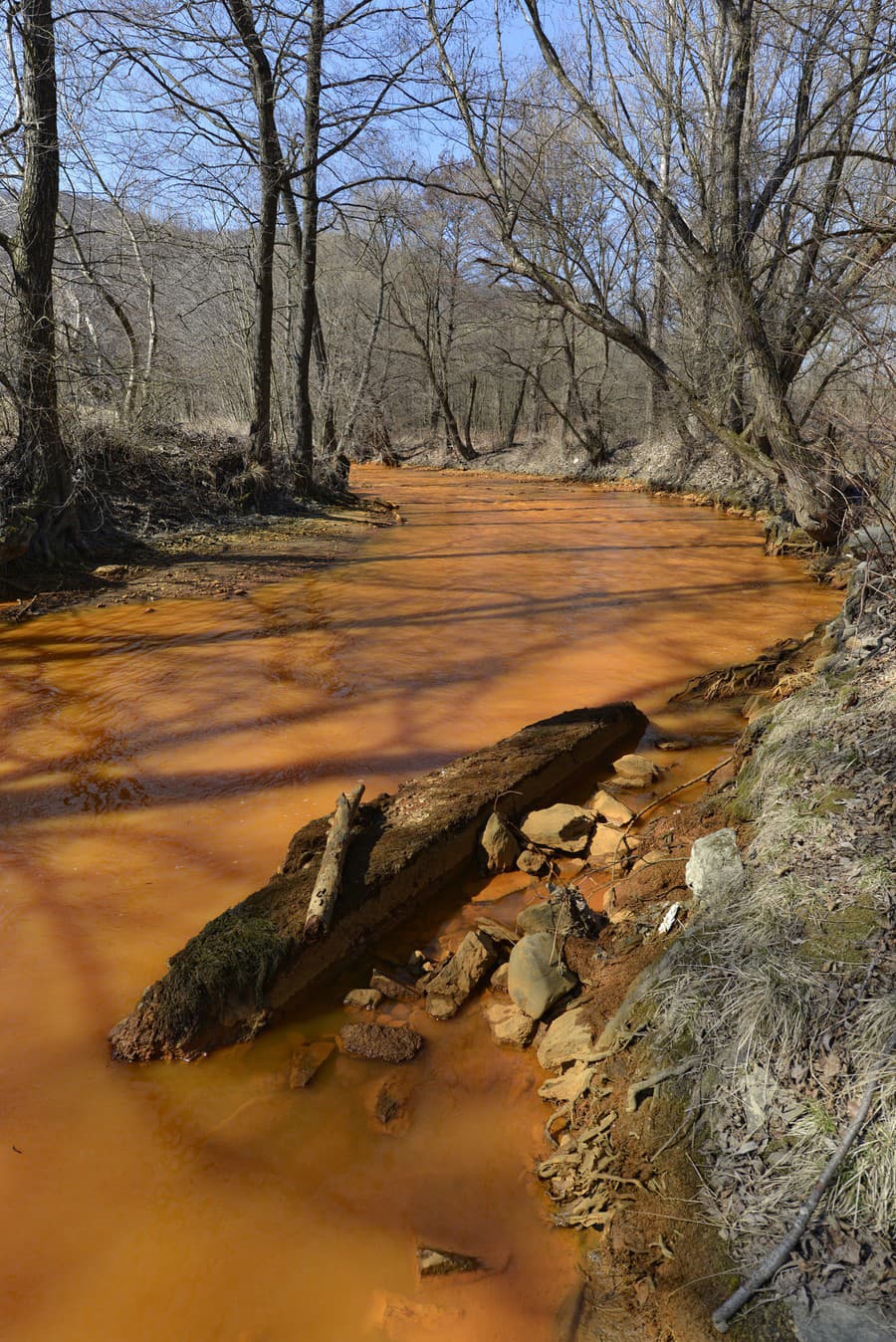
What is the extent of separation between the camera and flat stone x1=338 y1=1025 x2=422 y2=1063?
297 centimetres

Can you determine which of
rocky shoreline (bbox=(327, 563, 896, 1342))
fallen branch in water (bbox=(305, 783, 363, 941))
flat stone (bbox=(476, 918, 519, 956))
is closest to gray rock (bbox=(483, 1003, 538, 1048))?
rocky shoreline (bbox=(327, 563, 896, 1342))

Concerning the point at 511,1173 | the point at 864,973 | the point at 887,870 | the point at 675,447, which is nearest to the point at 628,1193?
the point at 511,1173

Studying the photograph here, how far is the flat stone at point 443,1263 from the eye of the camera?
2.18 m

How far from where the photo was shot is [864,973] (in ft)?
7.43

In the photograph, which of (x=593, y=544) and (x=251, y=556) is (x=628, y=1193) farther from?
(x=593, y=544)

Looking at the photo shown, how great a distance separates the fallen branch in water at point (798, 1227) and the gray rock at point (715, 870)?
95 cm

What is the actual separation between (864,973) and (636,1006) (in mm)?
808

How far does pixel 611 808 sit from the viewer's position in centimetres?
464

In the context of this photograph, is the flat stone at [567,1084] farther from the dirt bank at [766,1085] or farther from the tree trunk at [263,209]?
the tree trunk at [263,209]

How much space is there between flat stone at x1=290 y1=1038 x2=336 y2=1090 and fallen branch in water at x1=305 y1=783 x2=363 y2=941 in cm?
43

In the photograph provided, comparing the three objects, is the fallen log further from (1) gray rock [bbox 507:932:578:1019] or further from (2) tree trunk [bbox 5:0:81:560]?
(2) tree trunk [bbox 5:0:81:560]

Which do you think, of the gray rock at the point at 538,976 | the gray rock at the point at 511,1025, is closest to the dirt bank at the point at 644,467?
the gray rock at the point at 538,976

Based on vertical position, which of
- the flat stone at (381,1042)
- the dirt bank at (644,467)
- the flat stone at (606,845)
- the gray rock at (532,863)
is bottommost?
the flat stone at (381,1042)

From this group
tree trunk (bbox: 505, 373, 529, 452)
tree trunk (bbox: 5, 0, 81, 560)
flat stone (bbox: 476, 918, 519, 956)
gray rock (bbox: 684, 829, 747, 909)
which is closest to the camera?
gray rock (bbox: 684, 829, 747, 909)
